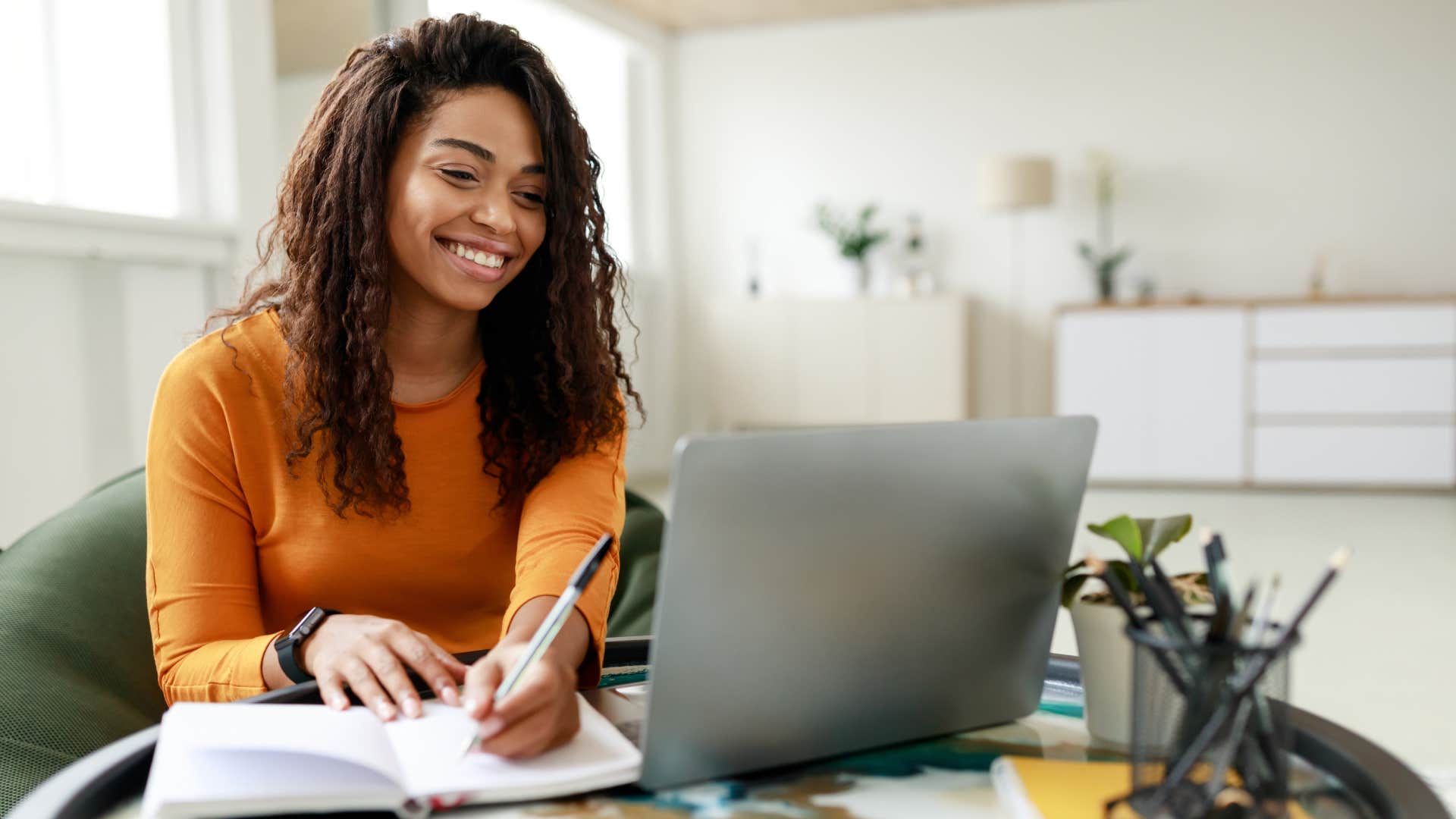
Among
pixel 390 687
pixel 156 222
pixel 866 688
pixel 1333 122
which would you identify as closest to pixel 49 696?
pixel 390 687

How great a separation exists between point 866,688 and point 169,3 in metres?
3.37

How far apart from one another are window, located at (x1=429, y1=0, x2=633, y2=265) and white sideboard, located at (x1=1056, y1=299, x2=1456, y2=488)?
2547 millimetres

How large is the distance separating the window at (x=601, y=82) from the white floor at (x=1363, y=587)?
1.65 m

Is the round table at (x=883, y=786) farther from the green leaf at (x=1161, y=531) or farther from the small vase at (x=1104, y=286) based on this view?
the small vase at (x=1104, y=286)

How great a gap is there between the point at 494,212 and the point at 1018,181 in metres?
5.38

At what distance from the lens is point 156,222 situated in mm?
3201

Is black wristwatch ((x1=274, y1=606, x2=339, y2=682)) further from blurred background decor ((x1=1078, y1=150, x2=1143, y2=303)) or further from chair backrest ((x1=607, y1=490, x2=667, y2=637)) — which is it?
blurred background decor ((x1=1078, y1=150, x2=1143, y2=303))

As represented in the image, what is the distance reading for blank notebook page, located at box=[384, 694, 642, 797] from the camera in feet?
2.20

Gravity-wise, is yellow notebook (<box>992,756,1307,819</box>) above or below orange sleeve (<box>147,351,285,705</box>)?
below

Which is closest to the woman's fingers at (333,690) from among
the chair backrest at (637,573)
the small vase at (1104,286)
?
the chair backrest at (637,573)

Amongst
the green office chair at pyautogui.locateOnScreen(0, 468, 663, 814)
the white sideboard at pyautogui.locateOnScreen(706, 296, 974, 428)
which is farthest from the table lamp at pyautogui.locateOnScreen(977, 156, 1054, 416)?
the green office chair at pyautogui.locateOnScreen(0, 468, 663, 814)

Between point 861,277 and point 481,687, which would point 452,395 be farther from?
point 861,277

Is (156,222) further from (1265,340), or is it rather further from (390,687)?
(1265,340)

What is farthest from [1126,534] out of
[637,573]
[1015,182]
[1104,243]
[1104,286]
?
[1104,243]
